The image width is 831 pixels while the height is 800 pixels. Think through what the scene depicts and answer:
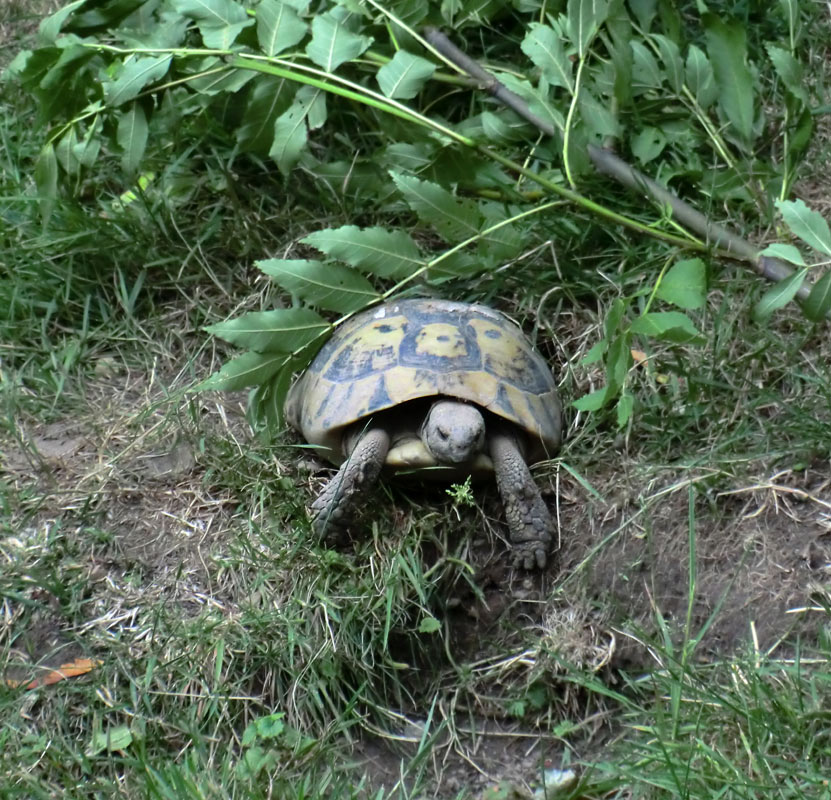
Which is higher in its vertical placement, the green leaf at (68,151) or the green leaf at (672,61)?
the green leaf at (68,151)

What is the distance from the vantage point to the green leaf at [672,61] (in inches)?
125

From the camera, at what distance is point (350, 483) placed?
9.12 ft

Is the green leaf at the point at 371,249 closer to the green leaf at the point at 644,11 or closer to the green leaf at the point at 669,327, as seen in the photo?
the green leaf at the point at 669,327

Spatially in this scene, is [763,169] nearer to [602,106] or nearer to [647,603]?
[602,106]

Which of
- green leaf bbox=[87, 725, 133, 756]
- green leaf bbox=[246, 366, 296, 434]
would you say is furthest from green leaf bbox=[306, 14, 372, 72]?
green leaf bbox=[87, 725, 133, 756]

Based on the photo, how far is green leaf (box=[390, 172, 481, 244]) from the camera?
2.73 meters

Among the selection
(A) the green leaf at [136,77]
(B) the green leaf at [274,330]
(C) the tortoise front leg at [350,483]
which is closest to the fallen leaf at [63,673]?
(C) the tortoise front leg at [350,483]

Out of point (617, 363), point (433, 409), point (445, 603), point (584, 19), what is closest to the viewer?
point (617, 363)

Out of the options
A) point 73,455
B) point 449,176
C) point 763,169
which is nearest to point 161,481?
point 73,455

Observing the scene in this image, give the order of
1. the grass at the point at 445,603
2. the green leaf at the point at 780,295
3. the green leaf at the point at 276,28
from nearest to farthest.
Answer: the grass at the point at 445,603 → the green leaf at the point at 780,295 → the green leaf at the point at 276,28

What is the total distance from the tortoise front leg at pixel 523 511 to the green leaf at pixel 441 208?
0.61 meters

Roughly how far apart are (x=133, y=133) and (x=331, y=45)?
25.1 inches

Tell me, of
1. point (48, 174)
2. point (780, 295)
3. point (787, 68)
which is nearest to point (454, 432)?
point (780, 295)

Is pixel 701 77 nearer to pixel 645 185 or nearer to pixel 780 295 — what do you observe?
pixel 645 185
